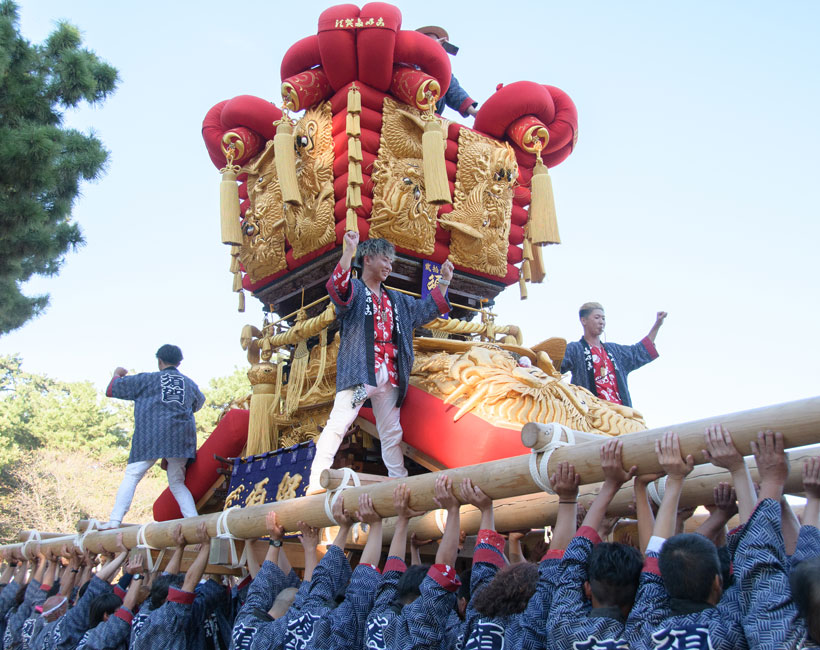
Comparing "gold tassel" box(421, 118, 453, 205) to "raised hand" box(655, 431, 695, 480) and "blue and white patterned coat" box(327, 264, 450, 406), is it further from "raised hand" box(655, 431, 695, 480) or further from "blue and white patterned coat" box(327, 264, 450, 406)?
"raised hand" box(655, 431, 695, 480)

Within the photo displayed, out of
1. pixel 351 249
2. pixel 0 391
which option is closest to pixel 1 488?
pixel 0 391

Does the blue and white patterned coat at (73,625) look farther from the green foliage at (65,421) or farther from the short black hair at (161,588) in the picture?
the green foliage at (65,421)

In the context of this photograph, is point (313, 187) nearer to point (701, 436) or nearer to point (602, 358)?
point (602, 358)

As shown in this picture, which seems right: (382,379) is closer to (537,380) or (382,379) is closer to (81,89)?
(537,380)

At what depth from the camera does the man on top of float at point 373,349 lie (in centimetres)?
398

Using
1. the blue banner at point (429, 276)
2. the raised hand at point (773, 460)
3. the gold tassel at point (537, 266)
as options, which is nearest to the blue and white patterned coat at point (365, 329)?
the blue banner at point (429, 276)

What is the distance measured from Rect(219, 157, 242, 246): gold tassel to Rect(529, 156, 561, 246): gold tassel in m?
2.12

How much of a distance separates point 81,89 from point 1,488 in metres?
15.3

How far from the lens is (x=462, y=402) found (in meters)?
3.92

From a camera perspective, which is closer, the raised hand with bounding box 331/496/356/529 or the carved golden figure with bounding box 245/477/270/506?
the raised hand with bounding box 331/496/356/529

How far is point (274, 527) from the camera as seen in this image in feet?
10.4

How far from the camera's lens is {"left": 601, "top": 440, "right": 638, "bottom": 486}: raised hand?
2.08 meters

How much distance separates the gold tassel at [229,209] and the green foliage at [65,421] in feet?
50.9

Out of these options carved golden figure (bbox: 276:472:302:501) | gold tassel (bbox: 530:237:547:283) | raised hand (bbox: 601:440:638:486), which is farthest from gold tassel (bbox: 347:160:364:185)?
raised hand (bbox: 601:440:638:486)
